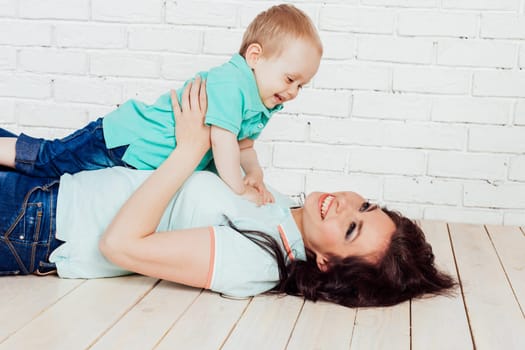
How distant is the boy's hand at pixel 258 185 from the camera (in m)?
2.32

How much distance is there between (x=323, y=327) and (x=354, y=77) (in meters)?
1.59

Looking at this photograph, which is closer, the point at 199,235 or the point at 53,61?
the point at 199,235

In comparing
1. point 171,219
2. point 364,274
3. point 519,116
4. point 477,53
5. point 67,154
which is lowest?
point 364,274

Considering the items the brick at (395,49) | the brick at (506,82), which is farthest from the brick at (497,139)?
the brick at (395,49)

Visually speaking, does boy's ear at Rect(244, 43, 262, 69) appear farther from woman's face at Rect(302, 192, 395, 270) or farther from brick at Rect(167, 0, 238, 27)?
brick at Rect(167, 0, 238, 27)

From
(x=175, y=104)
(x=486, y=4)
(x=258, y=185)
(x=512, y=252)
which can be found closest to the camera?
(x=175, y=104)

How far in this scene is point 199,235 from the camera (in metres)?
2.03

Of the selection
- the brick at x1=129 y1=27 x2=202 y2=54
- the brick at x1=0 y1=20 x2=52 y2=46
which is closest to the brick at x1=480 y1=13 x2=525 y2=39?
the brick at x1=129 y1=27 x2=202 y2=54

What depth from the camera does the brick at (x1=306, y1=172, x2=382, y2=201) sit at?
3371 millimetres

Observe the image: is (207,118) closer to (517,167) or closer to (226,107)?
(226,107)

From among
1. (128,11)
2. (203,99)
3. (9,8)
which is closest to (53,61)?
(9,8)

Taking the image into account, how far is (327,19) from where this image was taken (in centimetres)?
325

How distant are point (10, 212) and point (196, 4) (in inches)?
59.8

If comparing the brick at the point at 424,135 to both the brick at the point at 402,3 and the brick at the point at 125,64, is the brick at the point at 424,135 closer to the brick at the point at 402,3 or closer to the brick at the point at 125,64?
the brick at the point at 402,3
